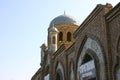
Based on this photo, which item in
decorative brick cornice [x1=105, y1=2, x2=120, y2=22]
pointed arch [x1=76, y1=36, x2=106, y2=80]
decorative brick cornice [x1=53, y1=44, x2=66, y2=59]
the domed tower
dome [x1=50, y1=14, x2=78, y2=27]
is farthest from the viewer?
dome [x1=50, y1=14, x2=78, y2=27]

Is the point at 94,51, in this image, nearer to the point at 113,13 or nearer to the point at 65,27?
the point at 113,13

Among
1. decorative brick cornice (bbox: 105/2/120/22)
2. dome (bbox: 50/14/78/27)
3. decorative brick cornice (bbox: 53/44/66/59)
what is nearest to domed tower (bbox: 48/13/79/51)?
dome (bbox: 50/14/78/27)

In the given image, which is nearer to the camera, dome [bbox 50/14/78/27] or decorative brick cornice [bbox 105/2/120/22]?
decorative brick cornice [bbox 105/2/120/22]

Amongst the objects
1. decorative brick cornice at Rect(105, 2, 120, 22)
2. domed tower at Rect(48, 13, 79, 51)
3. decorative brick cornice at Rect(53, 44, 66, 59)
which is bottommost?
decorative brick cornice at Rect(105, 2, 120, 22)

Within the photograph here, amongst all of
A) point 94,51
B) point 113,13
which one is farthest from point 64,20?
point 113,13

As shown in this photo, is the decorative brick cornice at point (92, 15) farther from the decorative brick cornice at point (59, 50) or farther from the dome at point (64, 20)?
the dome at point (64, 20)

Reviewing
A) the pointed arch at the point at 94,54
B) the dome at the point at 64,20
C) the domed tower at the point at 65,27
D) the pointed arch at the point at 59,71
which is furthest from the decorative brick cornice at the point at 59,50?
the dome at the point at 64,20

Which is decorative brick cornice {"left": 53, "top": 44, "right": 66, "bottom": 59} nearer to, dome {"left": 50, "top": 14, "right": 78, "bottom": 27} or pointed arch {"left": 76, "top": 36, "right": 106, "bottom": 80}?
pointed arch {"left": 76, "top": 36, "right": 106, "bottom": 80}

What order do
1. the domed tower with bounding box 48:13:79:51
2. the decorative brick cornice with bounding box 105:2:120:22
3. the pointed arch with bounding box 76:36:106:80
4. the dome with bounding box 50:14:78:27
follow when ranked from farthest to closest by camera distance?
1. the dome with bounding box 50:14:78:27
2. the domed tower with bounding box 48:13:79:51
3. the pointed arch with bounding box 76:36:106:80
4. the decorative brick cornice with bounding box 105:2:120:22

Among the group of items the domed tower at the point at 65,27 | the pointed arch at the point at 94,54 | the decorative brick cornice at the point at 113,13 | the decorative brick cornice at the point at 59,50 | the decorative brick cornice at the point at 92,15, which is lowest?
the pointed arch at the point at 94,54

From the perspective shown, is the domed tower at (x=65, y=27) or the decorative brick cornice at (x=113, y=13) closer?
the decorative brick cornice at (x=113, y=13)

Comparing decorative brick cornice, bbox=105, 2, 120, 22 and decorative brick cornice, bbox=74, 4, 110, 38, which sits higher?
decorative brick cornice, bbox=74, 4, 110, 38

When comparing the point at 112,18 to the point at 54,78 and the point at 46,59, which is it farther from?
the point at 46,59

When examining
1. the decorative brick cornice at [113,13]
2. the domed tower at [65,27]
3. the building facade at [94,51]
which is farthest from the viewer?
the domed tower at [65,27]
